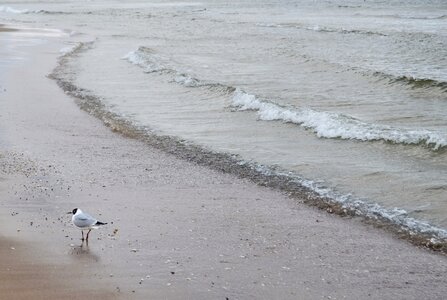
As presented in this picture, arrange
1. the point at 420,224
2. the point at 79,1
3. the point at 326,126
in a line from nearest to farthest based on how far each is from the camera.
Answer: the point at 420,224, the point at 326,126, the point at 79,1

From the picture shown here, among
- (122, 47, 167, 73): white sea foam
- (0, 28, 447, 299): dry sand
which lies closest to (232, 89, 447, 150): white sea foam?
(0, 28, 447, 299): dry sand

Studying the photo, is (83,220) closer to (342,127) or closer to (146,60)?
(342,127)

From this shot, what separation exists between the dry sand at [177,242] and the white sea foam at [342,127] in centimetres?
344

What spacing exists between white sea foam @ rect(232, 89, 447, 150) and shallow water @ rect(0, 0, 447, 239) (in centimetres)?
3

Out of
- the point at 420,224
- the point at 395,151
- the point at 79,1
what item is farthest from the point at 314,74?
the point at 79,1

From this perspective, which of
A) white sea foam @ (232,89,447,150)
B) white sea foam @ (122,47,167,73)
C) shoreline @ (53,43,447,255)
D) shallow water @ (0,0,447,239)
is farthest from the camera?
white sea foam @ (122,47,167,73)

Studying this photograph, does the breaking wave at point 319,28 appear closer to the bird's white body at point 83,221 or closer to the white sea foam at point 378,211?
the white sea foam at point 378,211

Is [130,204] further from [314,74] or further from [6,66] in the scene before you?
[6,66]

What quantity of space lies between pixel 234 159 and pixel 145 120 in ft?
12.2

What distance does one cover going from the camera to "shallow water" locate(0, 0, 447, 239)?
10180 millimetres

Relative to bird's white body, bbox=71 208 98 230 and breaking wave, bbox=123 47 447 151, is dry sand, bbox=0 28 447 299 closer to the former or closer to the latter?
bird's white body, bbox=71 208 98 230

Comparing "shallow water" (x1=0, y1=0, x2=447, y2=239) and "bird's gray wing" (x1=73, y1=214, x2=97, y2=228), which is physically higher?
"bird's gray wing" (x1=73, y1=214, x2=97, y2=228)

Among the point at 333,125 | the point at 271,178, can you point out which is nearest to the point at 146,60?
the point at 333,125

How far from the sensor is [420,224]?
785cm
